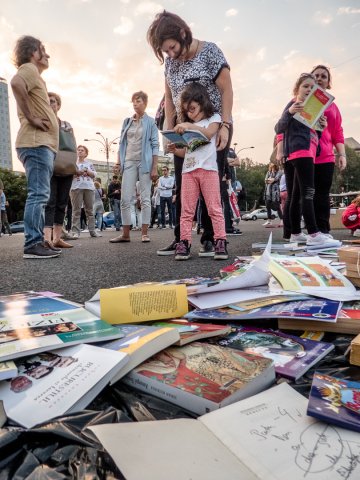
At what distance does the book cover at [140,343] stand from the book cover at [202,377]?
2 centimetres

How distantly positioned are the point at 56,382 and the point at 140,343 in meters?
0.19

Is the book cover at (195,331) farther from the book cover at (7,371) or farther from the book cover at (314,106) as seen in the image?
the book cover at (314,106)

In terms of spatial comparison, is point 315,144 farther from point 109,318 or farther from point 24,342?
point 24,342

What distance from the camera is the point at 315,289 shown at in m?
1.33

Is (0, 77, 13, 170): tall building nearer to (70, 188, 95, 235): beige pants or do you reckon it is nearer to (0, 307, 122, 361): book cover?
(70, 188, 95, 235): beige pants

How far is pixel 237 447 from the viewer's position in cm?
53

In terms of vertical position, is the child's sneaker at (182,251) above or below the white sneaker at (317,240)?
below

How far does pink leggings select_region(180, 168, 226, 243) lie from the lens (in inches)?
105

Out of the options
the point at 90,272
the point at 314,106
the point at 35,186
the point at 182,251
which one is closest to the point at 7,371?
the point at 90,272

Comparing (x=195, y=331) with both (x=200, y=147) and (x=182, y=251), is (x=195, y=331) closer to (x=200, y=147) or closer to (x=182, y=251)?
(x=182, y=251)

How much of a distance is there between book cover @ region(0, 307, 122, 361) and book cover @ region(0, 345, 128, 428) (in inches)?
1.0

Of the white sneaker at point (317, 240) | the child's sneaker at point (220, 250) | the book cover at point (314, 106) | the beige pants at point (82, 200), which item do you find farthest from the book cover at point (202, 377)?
the beige pants at point (82, 200)

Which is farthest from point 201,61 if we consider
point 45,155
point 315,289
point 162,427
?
point 162,427

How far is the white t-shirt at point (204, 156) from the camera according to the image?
2641mm
